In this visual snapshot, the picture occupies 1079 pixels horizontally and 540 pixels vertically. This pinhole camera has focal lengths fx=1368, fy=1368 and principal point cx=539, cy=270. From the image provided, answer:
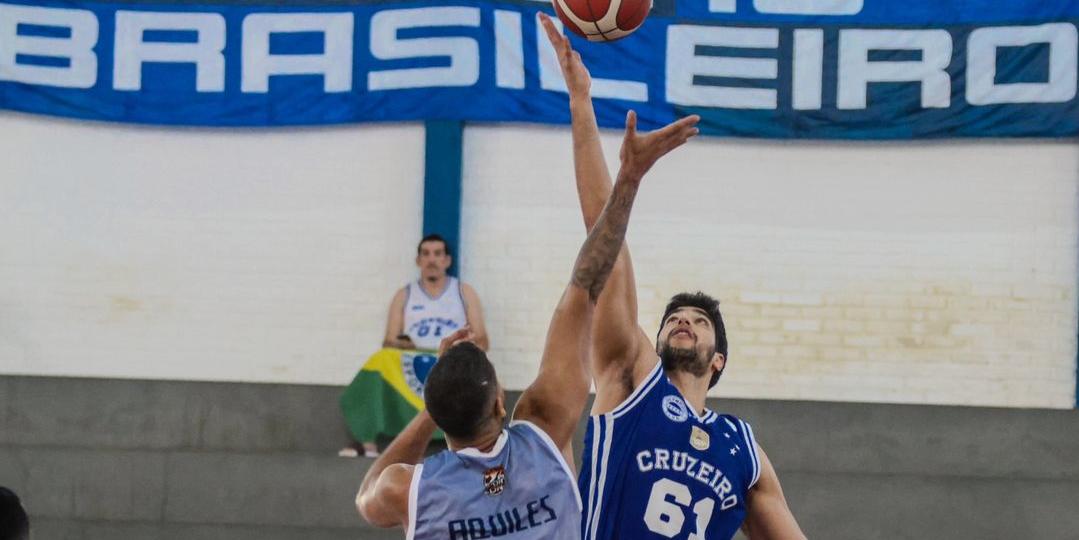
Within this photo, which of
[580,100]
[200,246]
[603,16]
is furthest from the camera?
[200,246]

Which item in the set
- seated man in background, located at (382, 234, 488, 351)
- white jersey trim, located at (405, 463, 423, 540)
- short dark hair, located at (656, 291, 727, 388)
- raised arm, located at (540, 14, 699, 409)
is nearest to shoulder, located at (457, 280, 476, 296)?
seated man in background, located at (382, 234, 488, 351)

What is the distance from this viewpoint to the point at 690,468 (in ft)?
12.2

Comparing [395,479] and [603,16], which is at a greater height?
[603,16]

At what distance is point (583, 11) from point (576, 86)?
56.8 inches

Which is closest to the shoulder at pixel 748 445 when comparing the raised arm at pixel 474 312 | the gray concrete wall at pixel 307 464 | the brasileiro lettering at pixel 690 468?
the brasileiro lettering at pixel 690 468

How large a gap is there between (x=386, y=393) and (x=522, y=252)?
131 cm

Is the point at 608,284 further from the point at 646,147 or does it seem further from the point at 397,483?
the point at 397,483

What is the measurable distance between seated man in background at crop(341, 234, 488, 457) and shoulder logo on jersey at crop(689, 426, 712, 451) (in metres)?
3.89

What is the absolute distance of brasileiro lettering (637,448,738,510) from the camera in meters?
3.68

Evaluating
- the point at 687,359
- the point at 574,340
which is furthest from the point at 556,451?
the point at 687,359

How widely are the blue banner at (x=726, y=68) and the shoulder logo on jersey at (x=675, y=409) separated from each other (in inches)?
184

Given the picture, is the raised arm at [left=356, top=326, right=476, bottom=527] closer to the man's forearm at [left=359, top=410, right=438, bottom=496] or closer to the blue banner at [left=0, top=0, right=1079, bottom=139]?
the man's forearm at [left=359, top=410, right=438, bottom=496]

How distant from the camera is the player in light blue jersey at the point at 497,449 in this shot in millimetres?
2805

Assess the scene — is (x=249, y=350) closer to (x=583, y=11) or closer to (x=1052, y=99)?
(x=583, y=11)
